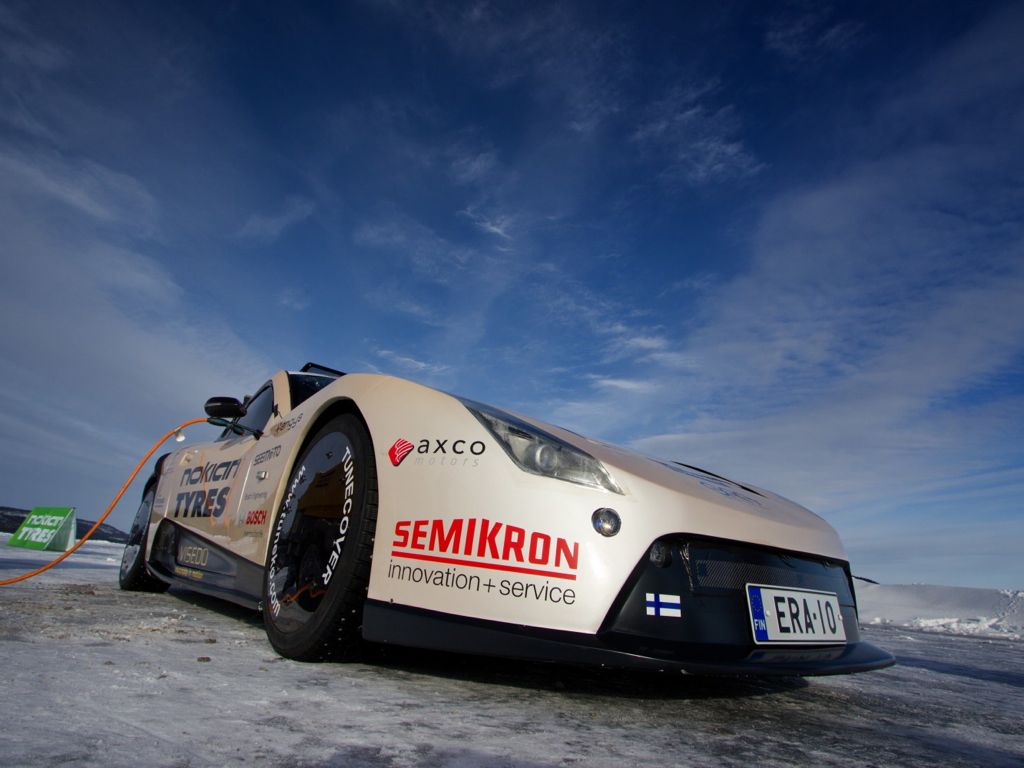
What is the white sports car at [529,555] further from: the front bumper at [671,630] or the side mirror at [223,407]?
the side mirror at [223,407]

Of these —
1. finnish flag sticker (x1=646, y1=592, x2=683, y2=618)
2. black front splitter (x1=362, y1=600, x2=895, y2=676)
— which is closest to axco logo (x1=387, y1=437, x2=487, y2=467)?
black front splitter (x1=362, y1=600, x2=895, y2=676)

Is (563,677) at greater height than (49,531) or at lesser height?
lesser

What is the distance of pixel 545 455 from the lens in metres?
1.84

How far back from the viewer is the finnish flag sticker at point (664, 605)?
1.65 meters

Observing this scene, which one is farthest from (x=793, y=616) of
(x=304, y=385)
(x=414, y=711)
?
(x=304, y=385)

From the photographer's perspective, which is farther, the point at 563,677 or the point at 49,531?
the point at 49,531

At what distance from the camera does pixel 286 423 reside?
2857 millimetres

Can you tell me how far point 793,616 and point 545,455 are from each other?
0.88m

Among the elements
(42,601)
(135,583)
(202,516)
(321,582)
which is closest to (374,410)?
(321,582)

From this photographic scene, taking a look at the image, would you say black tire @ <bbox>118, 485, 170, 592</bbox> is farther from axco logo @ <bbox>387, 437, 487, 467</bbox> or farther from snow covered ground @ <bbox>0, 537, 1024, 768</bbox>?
axco logo @ <bbox>387, 437, 487, 467</bbox>

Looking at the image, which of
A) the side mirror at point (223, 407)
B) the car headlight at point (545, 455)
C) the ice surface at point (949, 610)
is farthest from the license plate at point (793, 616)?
the ice surface at point (949, 610)

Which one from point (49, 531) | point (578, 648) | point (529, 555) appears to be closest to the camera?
point (578, 648)

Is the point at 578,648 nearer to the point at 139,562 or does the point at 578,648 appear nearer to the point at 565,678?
the point at 565,678

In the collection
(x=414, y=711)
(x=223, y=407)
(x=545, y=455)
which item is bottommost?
(x=414, y=711)
